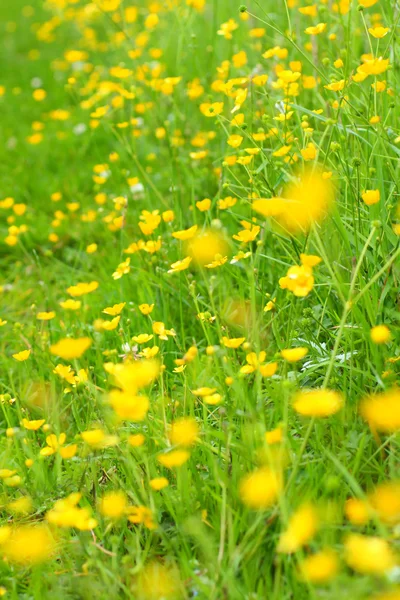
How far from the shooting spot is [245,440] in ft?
4.82

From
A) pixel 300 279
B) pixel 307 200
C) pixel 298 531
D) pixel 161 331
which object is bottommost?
pixel 161 331

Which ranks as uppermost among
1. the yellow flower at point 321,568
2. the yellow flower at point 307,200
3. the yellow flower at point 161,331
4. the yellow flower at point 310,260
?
the yellow flower at point 307,200

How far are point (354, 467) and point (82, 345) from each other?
1.77ft

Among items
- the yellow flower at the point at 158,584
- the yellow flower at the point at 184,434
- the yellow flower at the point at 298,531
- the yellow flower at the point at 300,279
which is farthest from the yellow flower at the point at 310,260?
the yellow flower at the point at 158,584

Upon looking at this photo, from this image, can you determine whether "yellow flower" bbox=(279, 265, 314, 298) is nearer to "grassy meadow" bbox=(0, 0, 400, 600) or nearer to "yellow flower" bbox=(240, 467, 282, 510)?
"grassy meadow" bbox=(0, 0, 400, 600)

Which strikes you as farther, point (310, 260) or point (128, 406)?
point (310, 260)

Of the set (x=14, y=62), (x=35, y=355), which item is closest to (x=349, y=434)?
(x=35, y=355)

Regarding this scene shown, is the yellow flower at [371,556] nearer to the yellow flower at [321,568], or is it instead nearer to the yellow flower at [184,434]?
the yellow flower at [321,568]

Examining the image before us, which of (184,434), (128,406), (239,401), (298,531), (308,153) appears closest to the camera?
(298,531)

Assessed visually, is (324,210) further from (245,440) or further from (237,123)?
(245,440)

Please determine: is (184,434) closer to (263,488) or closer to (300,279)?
(263,488)

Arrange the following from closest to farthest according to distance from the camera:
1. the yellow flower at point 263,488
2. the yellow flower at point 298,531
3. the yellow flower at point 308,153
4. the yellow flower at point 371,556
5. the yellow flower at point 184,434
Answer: the yellow flower at point 371,556
the yellow flower at point 298,531
the yellow flower at point 263,488
the yellow flower at point 184,434
the yellow flower at point 308,153

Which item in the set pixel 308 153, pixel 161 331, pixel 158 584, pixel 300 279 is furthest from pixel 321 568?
pixel 308 153

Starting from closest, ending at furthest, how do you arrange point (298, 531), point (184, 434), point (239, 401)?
point (298, 531)
point (184, 434)
point (239, 401)
